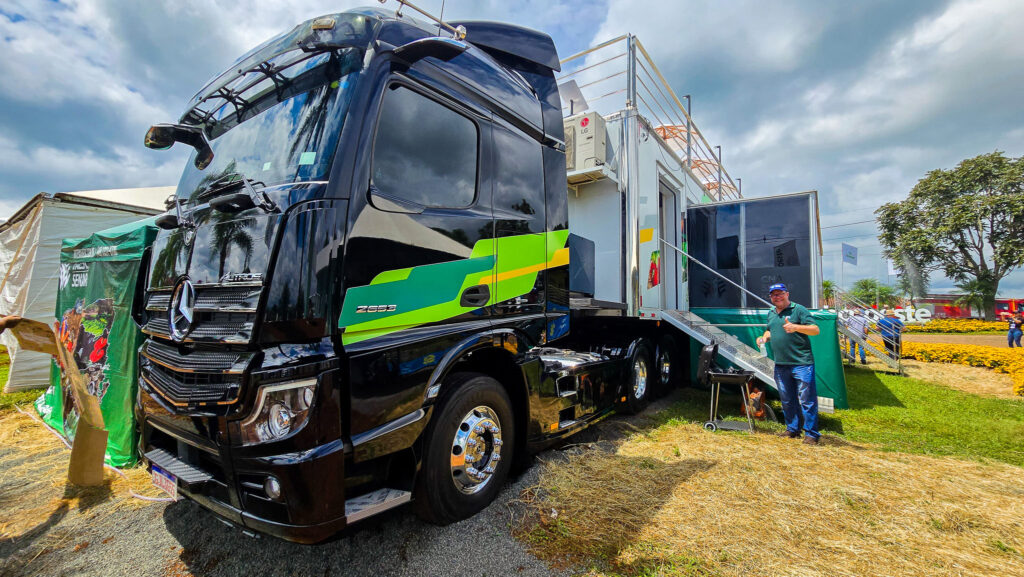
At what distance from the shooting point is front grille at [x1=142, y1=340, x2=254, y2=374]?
6.12 ft

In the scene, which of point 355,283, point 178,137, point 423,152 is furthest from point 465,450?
point 178,137

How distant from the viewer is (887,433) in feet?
15.4

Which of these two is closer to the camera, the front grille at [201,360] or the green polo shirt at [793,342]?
the front grille at [201,360]

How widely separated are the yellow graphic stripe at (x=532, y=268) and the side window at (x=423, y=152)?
51cm

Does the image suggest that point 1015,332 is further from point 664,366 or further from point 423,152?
point 423,152

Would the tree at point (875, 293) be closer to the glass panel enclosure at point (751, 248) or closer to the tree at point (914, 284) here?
the tree at point (914, 284)

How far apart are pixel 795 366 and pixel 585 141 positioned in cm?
329

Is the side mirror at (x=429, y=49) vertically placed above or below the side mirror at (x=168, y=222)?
above

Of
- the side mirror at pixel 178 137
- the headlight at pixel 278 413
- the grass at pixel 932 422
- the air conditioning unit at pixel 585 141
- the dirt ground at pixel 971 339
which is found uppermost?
the air conditioning unit at pixel 585 141

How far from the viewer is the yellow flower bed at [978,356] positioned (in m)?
8.03

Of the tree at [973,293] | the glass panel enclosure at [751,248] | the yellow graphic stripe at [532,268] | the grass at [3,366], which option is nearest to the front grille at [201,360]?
the yellow graphic stripe at [532,268]

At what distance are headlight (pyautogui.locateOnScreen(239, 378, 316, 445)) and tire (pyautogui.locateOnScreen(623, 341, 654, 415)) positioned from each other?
381 cm

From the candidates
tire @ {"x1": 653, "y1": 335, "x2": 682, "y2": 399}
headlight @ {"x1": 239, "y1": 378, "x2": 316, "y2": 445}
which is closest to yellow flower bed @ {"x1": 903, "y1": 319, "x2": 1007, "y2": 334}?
tire @ {"x1": 653, "y1": 335, "x2": 682, "y2": 399}

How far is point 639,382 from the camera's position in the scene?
547 centimetres
